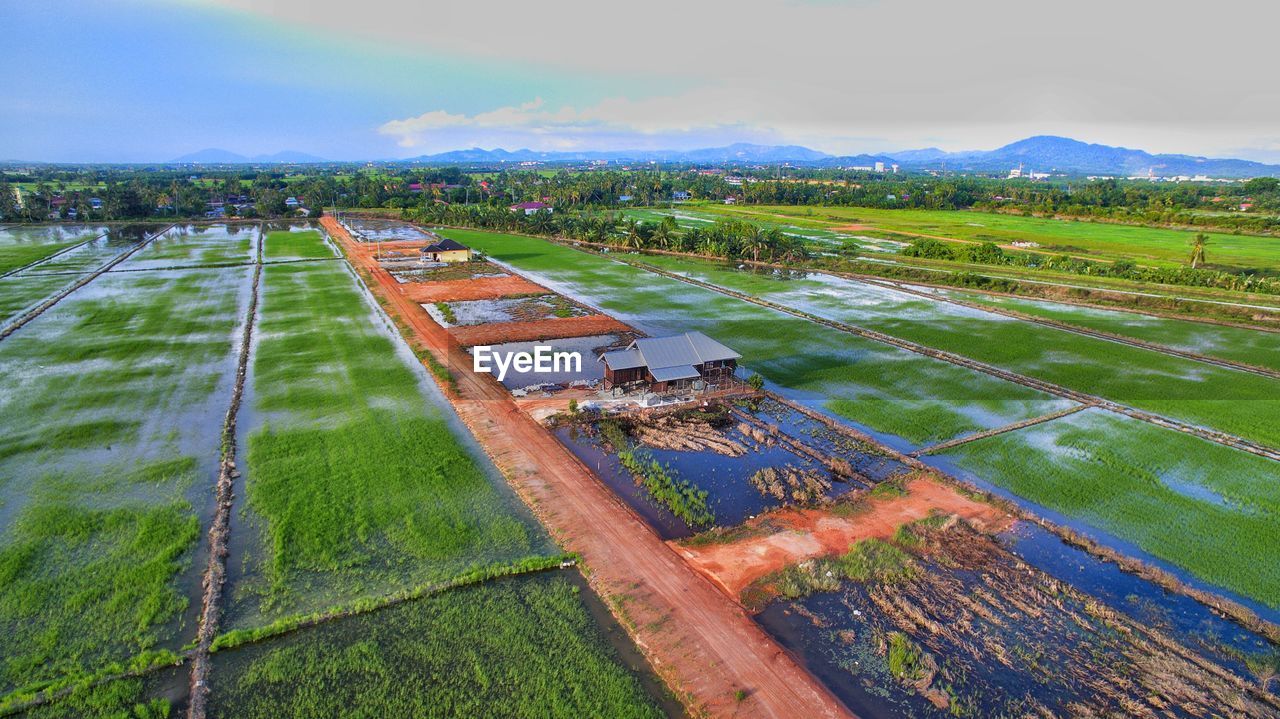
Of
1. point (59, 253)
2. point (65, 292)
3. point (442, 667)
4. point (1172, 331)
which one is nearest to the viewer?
point (442, 667)

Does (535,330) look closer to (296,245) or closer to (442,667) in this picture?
(442,667)

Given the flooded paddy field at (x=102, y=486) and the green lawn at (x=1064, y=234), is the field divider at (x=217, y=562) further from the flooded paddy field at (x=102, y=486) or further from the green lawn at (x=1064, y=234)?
the green lawn at (x=1064, y=234)

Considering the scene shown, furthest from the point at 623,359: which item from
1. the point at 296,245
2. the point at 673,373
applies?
the point at 296,245

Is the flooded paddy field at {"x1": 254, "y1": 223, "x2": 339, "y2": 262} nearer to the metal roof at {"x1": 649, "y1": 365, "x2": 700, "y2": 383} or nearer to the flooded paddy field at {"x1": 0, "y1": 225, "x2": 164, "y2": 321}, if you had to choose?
the flooded paddy field at {"x1": 0, "y1": 225, "x2": 164, "y2": 321}

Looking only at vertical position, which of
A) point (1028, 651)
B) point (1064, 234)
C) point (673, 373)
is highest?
point (1064, 234)

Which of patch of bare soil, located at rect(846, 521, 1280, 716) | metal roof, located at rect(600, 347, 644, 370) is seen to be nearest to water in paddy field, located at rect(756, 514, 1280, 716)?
patch of bare soil, located at rect(846, 521, 1280, 716)

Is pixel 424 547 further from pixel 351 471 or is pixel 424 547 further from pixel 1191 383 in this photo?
pixel 1191 383

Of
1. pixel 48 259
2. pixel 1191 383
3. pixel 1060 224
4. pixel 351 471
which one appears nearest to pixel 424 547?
pixel 351 471
